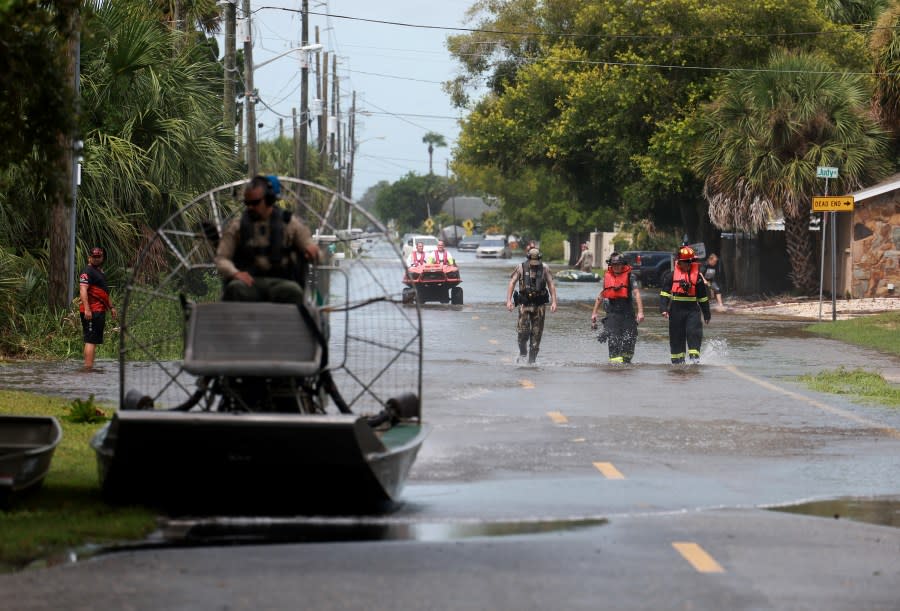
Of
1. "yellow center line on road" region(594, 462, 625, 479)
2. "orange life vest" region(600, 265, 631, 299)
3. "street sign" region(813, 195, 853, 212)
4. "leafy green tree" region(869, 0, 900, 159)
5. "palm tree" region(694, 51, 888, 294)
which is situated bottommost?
"yellow center line on road" region(594, 462, 625, 479)

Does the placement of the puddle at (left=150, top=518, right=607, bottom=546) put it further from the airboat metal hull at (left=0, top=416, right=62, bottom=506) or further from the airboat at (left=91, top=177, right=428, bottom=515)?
the airboat metal hull at (left=0, top=416, right=62, bottom=506)

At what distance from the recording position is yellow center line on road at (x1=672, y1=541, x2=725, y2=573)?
8422 millimetres

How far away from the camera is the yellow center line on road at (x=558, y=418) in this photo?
1537cm

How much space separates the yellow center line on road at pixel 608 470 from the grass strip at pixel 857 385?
234 inches

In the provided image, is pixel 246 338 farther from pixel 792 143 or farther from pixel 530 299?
pixel 792 143

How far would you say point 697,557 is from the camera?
873 cm

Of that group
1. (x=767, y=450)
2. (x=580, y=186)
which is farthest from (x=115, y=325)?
(x=580, y=186)

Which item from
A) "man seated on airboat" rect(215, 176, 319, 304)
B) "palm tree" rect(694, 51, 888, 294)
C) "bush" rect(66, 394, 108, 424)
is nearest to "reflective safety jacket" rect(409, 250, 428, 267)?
"palm tree" rect(694, 51, 888, 294)

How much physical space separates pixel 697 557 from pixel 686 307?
13814 mm

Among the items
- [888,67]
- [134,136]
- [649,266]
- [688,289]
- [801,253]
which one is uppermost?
[888,67]

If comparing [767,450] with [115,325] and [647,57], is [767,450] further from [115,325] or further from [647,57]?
[647,57]

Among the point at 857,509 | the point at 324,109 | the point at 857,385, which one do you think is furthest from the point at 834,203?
the point at 324,109

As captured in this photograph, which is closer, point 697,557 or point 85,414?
point 697,557

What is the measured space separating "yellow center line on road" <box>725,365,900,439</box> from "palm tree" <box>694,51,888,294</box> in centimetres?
2068
